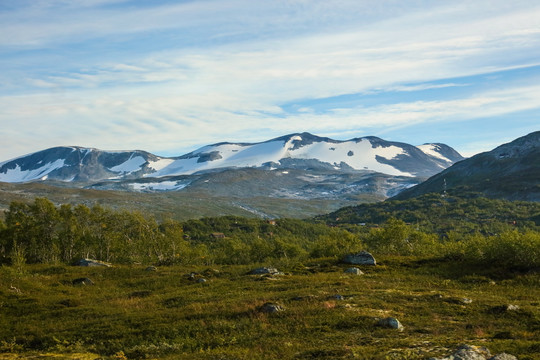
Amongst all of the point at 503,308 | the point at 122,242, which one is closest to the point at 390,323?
the point at 503,308

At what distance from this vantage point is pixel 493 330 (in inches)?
1205

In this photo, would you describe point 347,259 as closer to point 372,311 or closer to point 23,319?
point 372,311

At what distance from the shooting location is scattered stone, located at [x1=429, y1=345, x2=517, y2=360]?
862 inches

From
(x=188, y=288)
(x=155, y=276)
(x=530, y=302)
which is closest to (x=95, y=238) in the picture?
(x=155, y=276)

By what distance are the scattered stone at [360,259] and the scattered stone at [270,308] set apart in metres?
37.7

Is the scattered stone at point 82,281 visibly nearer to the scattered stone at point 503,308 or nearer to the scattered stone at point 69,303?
the scattered stone at point 69,303

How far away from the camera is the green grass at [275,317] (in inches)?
1077

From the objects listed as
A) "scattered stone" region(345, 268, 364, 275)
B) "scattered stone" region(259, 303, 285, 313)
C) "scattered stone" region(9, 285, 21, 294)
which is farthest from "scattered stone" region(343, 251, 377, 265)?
"scattered stone" region(9, 285, 21, 294)

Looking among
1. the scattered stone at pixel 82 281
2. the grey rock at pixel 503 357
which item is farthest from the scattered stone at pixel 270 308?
the scattered stone at pixel 82 281

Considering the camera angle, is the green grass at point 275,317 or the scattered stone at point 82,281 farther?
the scattered stone at point 82,281

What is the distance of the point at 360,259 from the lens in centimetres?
7356

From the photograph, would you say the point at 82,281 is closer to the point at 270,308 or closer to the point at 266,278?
the point at 266,278

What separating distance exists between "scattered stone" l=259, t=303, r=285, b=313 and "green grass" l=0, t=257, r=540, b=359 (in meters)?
0.75

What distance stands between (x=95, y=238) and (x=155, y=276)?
4578cm
